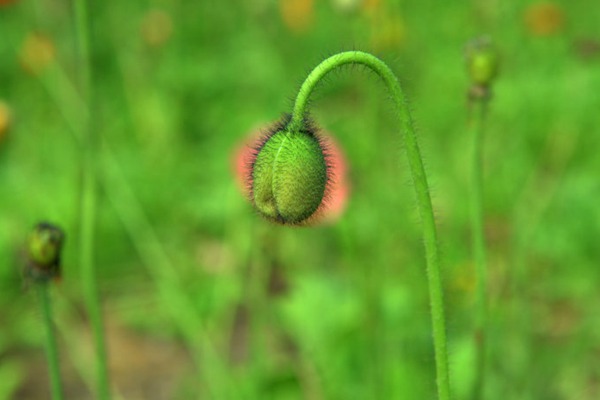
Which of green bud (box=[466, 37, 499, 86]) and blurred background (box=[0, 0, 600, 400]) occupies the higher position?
blurred background (box=[0, 0, 600, 400])

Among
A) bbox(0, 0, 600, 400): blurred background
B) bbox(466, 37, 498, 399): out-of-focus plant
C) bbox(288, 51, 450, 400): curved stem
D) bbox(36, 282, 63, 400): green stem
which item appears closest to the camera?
bbox(288, 51, 450, 400): curved stem

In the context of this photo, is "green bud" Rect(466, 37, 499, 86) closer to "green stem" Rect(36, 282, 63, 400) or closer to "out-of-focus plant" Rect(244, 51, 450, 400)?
"out-of-focus plant" Rect(244, 51, 450, 400)

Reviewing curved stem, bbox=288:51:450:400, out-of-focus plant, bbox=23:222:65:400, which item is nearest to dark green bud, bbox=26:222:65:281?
out-of-focus plant, bbox=23:222:65:400

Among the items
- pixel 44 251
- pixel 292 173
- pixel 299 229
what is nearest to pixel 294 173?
pixel 292 173

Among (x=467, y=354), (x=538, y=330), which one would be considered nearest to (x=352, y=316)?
(x=467, y=354)

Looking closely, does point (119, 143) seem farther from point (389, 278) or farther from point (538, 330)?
point (538, 330)

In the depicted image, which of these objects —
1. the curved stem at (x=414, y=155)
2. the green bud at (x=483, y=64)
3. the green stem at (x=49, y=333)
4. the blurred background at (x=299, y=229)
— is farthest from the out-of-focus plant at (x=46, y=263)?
the green bud at (x=483, y=64)

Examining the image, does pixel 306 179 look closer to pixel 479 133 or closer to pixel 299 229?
pixel 479 133
